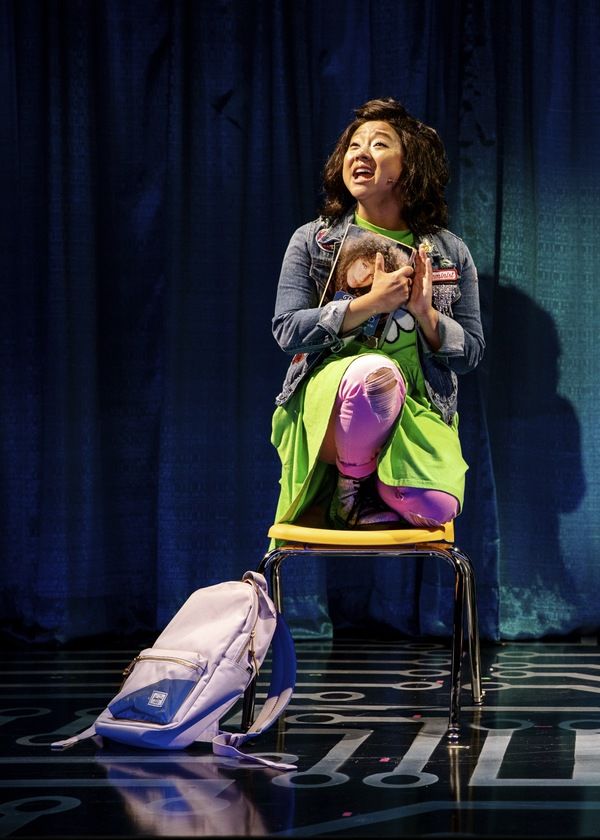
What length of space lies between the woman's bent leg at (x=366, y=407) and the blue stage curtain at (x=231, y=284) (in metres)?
1.29

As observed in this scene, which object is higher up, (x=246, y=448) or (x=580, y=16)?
(x=580, y=16)

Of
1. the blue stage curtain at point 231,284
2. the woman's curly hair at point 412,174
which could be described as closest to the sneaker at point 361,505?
the woman's curly hair at point 412,174

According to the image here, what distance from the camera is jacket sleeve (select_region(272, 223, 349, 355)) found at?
2123 mm

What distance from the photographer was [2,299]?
348cm

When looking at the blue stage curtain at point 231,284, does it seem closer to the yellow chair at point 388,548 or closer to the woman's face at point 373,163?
the woman's face at point 373,163

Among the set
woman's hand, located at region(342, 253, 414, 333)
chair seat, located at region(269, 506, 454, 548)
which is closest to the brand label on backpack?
chair seat, located at region(269, 506, 454, 548)

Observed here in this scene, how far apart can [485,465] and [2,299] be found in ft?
4.86

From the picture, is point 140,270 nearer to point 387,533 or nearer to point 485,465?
point 485,465

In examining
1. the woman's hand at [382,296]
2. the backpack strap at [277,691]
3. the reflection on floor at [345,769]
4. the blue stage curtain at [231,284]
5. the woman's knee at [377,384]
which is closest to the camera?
the reflection on floor at [345,769]

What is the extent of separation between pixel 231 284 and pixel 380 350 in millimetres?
1309

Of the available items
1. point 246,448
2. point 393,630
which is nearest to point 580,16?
point 246,448

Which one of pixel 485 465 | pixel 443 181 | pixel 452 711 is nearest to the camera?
pixel 452 711

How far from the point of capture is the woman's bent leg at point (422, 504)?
6.70 feet

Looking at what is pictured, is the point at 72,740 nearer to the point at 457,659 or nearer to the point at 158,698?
the point at 158,698
